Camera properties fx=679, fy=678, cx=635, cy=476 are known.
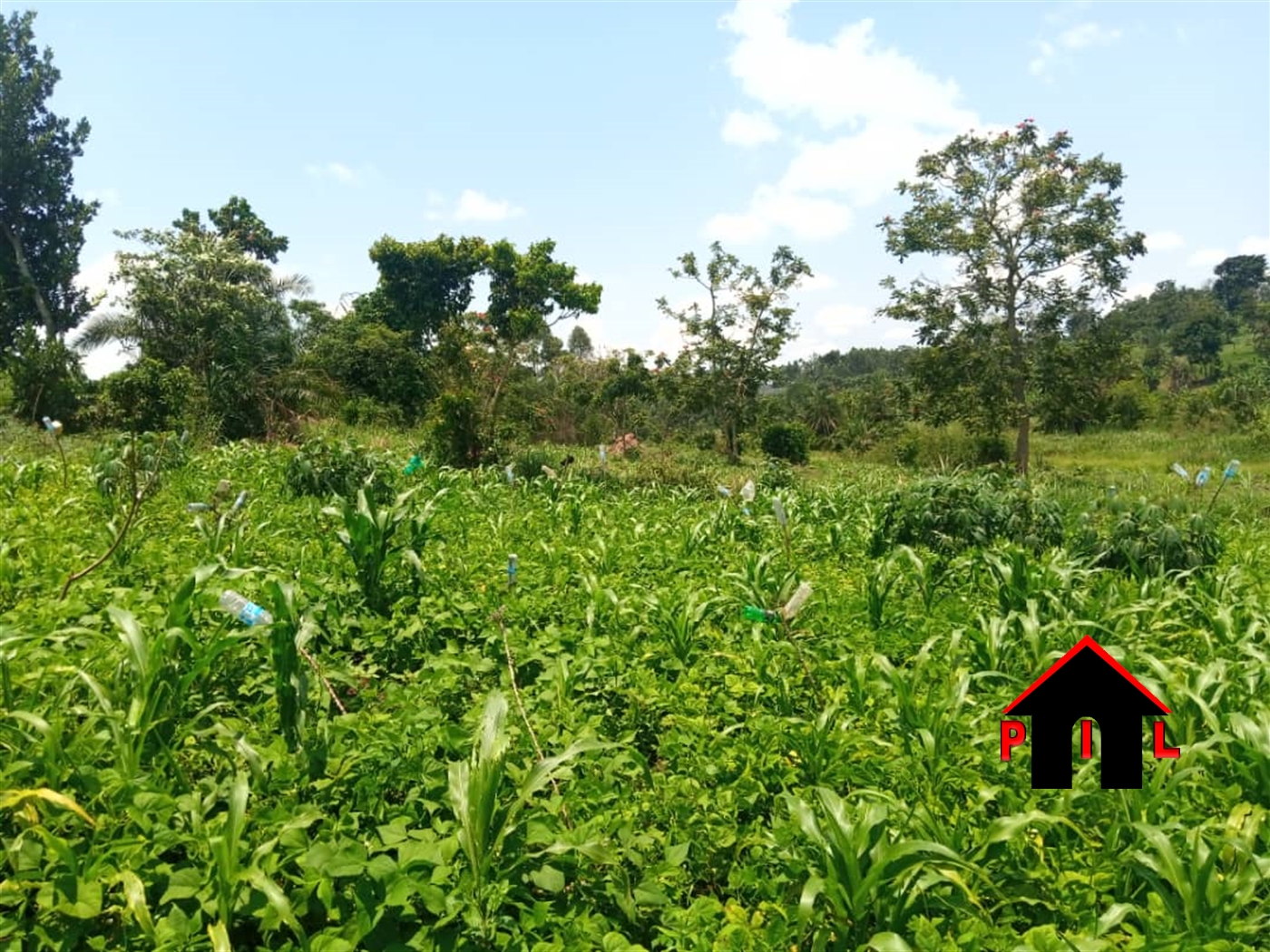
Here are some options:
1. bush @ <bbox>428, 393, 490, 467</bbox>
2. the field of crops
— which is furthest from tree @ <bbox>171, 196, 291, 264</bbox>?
the field of crops

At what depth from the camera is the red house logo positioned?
2252mm

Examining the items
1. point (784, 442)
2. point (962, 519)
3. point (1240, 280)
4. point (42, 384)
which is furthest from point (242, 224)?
point (1240, 280)

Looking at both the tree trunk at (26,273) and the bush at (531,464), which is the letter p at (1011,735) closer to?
the bush at (531,464)

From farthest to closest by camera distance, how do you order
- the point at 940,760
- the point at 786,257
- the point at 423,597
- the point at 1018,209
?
1. the point at 786,257
2. the point at 1018,209
3. the point at 423,597
4. the point at 940,760

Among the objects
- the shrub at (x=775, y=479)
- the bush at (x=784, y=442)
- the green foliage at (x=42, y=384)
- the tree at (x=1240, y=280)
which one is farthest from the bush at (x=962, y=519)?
the tree at (x=1240, y=280)

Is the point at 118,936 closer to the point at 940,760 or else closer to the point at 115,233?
the point at 940,760

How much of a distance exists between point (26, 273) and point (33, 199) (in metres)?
2.57

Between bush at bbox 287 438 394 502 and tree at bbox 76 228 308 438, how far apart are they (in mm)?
8420

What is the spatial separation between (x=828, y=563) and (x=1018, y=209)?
1446cm

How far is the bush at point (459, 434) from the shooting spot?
10.7 meters

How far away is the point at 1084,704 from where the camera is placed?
8.03ft

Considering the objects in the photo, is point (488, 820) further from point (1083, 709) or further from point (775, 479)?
point (775, 479)

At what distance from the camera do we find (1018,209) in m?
15.6

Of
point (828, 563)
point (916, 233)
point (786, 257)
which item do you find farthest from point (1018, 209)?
point (828, 563)
